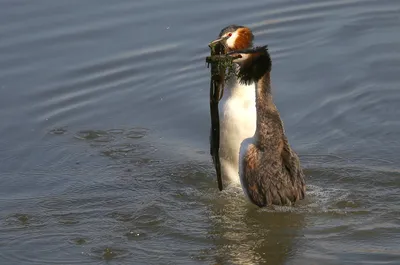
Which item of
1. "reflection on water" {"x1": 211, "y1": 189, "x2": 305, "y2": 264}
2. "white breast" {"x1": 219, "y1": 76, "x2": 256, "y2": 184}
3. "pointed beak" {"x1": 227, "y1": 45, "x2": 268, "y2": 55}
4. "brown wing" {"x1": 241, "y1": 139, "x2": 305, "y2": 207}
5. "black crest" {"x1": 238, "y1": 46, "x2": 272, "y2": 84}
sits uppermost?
"pointed beak" {"x1": 227, "y1": 45, "x2": 268, "y2": 55}

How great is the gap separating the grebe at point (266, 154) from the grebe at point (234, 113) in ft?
1.32

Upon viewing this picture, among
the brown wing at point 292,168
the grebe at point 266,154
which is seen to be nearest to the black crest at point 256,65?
the grebe at point 266,154

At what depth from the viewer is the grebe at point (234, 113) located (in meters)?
9.84

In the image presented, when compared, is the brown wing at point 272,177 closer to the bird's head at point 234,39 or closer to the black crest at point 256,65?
the black crest at point 256,65

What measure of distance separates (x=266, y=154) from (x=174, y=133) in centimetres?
223

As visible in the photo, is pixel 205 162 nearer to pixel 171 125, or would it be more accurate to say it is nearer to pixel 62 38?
pixel 171 125

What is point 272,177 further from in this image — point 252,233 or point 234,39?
point 234,39

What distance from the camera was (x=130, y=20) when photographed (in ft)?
45.1

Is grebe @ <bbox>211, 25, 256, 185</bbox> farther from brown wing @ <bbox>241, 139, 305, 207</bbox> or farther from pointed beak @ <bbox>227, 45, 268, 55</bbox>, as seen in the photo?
brown wing @ <bbox>241, 139, 305, 207</bbox>

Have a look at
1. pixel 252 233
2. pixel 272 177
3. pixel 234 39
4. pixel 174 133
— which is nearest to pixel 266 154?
pixel 272 177

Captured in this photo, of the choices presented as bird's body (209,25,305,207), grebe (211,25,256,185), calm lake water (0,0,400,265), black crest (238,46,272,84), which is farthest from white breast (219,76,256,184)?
calm lake water (0,0,400,265)

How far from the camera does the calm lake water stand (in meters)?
8.78

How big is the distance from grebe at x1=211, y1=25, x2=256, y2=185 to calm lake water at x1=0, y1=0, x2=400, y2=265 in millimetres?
305

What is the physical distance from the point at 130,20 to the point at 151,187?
4276mm
